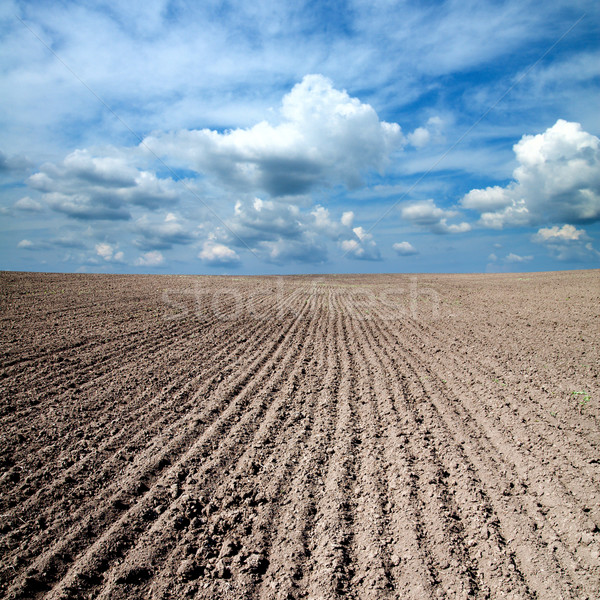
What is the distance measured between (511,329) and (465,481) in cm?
1064

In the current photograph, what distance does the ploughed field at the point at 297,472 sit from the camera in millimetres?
3244

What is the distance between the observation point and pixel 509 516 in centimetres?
386

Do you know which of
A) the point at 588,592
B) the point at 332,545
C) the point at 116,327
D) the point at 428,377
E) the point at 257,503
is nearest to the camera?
the point at 588,592

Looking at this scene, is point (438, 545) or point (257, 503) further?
point (257, 503)

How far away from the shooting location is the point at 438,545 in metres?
3.47

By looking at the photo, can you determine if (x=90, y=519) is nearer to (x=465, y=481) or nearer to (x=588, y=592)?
→ (x=465, y=481)

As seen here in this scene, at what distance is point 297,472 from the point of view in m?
4.73

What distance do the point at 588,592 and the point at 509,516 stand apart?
0.90m

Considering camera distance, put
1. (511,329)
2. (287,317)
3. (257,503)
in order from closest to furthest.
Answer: (257,503)
(511,329)
(287,317)

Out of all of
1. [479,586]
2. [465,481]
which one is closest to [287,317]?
[465,481]

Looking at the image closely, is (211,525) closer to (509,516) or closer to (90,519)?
(90,519)

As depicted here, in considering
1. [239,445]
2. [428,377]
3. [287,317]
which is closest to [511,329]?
[428,377]

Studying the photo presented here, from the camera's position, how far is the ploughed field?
128 inches

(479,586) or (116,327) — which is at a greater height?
(116,327)
